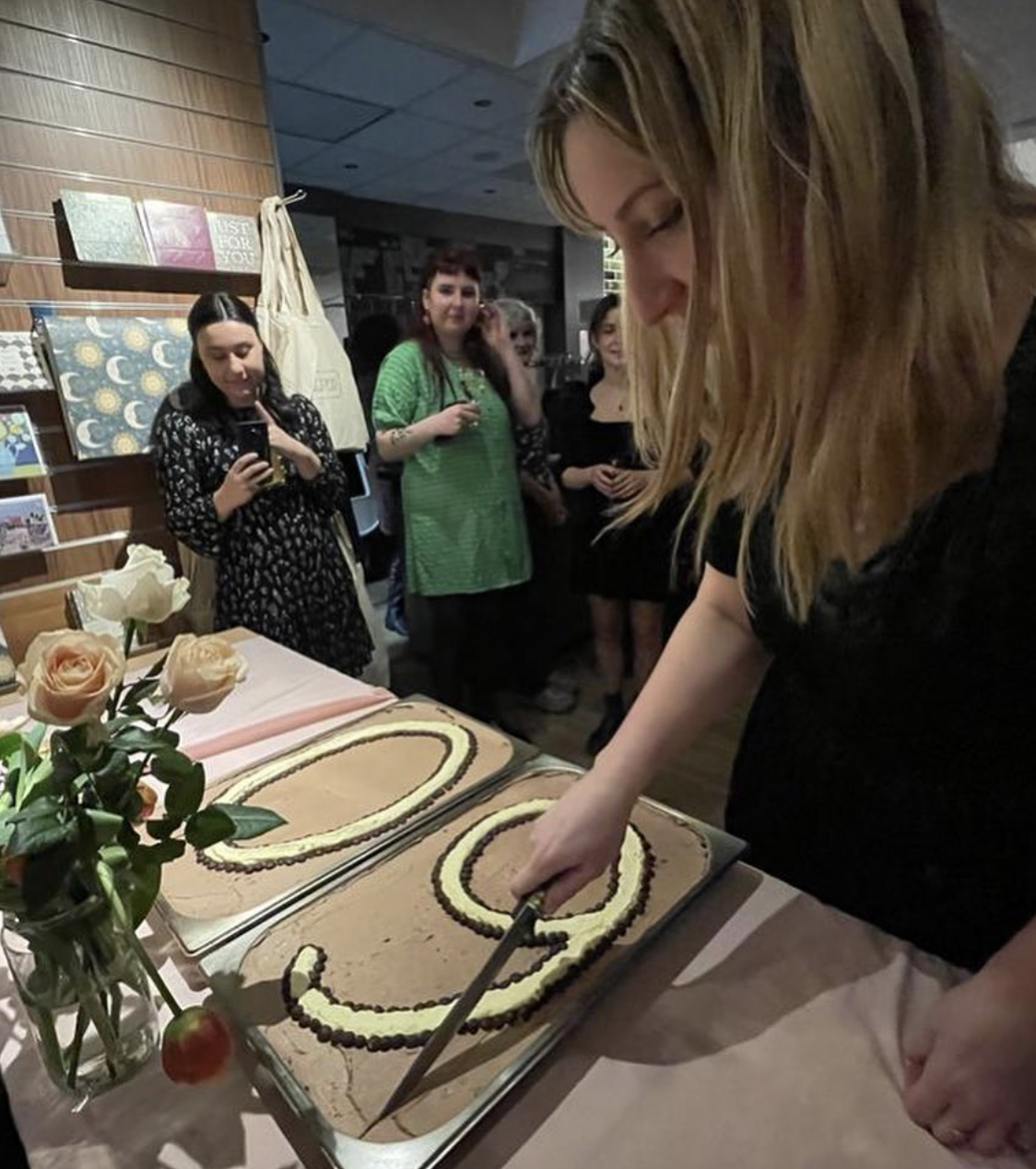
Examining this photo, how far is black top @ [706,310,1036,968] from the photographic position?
451 mm

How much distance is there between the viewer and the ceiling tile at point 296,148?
11.4ft

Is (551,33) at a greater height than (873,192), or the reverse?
(551,33)

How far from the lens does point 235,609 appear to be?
5.18 feet

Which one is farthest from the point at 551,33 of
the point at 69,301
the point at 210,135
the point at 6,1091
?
the point at 6,1091

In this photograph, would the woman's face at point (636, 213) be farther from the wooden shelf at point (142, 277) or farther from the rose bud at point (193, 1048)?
the wooden shelf at point (142, 277)

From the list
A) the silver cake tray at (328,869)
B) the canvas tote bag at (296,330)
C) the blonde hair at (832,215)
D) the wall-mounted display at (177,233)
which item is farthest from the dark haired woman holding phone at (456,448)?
the blonde hair at (832,215)

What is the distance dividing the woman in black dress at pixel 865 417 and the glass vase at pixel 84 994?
0.27 meters

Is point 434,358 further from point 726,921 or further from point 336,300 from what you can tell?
point 336,300

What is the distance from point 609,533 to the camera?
6.89 feet

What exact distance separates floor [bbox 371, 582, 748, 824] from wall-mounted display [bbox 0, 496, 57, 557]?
1.20m

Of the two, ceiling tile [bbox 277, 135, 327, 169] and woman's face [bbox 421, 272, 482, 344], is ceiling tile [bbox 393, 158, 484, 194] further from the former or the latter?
woman's face [bbox 421, 272, 482, 344]

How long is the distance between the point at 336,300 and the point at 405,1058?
4.69 meters

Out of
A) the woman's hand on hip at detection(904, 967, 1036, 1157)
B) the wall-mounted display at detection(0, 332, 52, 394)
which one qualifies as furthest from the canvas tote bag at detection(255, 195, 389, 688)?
the woman's hand on hip at detection(904, 967, 1036, 1157)

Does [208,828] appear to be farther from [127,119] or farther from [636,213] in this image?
[127,119]
